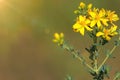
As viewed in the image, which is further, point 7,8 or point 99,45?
point 7,8

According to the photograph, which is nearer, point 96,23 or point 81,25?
point 81,25

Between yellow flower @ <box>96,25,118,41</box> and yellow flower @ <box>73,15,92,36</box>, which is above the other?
yellow flower @ <box>73,15,92,36</box>

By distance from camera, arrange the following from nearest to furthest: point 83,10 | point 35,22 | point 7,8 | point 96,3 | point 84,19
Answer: point 84,19
point 83,10
point 96,3
point 35,22
point 7,8

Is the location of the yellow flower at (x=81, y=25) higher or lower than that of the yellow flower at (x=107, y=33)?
higher

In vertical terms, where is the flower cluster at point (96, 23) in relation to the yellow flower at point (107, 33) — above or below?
above

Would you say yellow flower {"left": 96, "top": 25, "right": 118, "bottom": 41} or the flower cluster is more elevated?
the flower cluster

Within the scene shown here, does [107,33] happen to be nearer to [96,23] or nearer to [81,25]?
[96,23]

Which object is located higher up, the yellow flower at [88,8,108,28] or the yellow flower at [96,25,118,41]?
the yellow flower at [88,8,108,28]

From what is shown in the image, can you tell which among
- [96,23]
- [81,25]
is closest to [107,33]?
[96,23]

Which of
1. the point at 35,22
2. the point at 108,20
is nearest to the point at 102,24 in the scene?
the point at 108,20

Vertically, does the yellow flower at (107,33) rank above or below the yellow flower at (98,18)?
below

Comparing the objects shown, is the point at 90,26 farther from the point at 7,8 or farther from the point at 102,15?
the point at 7,8
